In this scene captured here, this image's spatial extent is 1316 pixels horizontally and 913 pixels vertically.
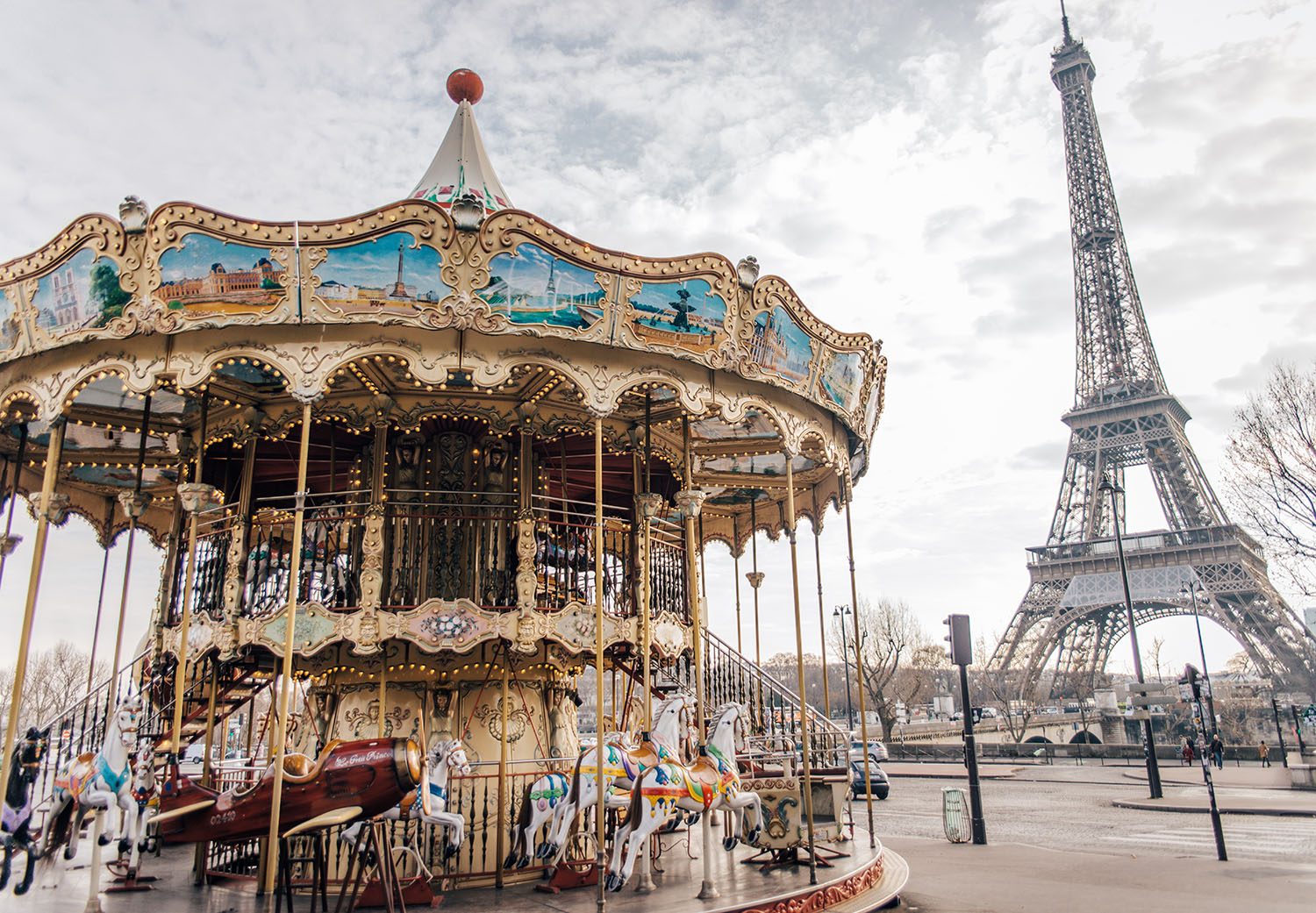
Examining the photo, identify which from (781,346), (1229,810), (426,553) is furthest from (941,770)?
(426,553)

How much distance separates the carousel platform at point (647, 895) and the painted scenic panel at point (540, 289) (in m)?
6.17

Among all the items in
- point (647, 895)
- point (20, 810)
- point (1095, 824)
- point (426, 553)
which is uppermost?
point (426, 553)

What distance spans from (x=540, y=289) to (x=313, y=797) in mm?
5591

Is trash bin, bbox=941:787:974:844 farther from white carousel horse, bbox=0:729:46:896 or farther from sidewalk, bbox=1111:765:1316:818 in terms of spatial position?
white carousel horse, bbox=0:729:46:896

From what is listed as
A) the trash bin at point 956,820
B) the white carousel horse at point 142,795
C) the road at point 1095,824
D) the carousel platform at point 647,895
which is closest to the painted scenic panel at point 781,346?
the carousel platform at point 647,895

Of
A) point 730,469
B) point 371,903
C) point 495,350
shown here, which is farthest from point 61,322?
point 730,469

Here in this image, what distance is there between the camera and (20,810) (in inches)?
355

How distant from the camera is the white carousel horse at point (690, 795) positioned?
9.02 m

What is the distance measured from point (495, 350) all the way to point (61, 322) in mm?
4954

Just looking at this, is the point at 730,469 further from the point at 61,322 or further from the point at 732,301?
the point at 61,322

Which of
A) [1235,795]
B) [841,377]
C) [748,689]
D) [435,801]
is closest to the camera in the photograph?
[435,801]

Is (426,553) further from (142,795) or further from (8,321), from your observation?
(8,321)

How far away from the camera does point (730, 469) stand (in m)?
17.3

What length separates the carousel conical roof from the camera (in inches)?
562
